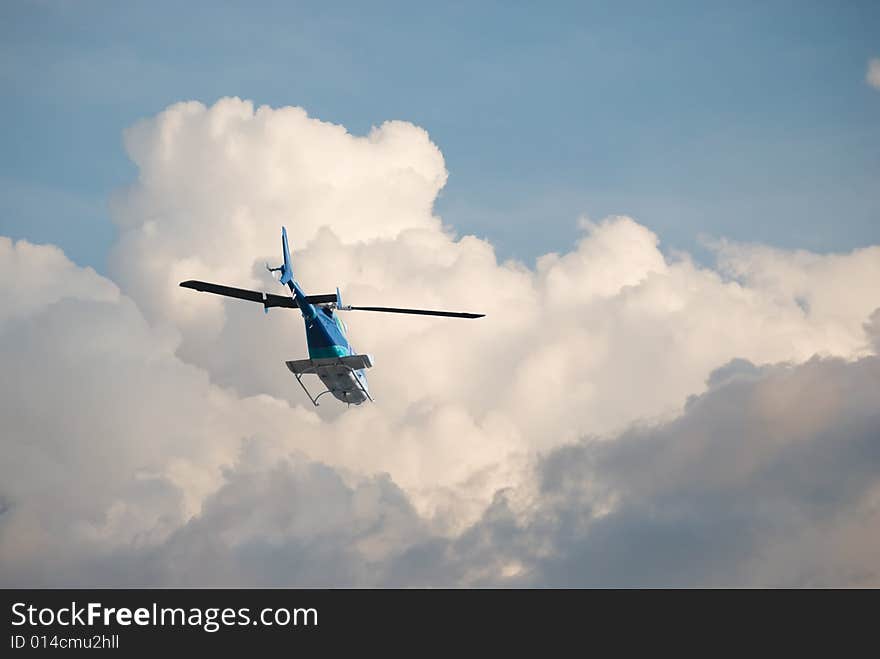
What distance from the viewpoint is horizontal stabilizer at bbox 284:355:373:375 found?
135 metres

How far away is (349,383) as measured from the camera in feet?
458

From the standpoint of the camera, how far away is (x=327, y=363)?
13525cm

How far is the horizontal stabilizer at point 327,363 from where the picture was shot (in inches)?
5310

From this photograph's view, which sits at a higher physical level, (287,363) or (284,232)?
(284,232)

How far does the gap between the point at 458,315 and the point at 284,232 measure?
69.6 feet
